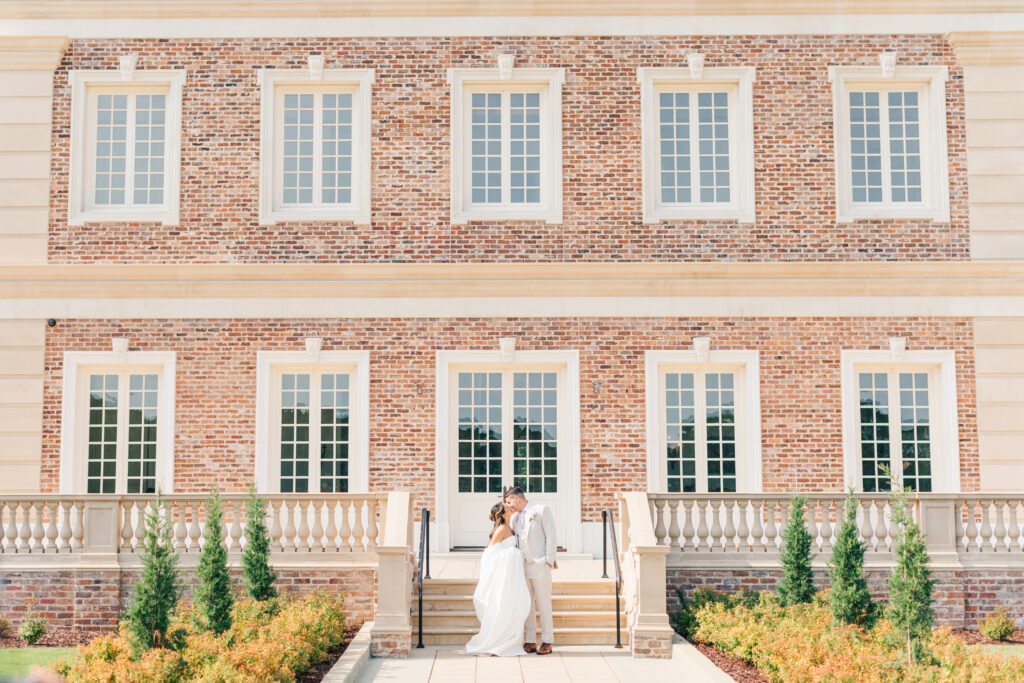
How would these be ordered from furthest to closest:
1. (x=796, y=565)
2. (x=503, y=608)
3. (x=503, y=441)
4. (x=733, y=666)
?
(x=503, y=441) < (x=796, y=565) < (x=503, y=608) < (x=733, y=666)

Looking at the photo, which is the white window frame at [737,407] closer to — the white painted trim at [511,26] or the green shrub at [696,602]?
the green shrub at [696,602]

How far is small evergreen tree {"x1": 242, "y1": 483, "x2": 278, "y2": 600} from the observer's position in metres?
13.4

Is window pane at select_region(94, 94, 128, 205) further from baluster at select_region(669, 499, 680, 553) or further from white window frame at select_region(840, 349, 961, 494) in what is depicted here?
white window frame at select_region(840, 349, 961, 494)

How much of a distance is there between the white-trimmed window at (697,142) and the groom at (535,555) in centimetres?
614

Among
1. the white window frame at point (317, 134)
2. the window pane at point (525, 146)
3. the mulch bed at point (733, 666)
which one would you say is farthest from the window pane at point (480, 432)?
the mulch bed at point (733, 666)

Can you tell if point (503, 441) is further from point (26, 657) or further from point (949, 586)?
point (26, 657)

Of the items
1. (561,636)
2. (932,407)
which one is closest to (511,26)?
(932,407)

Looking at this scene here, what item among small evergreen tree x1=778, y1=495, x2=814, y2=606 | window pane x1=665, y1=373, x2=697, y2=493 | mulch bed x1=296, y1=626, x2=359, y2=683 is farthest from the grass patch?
window pane x1=665, y1=373, x2=697, y2=493

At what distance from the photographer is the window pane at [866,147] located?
17875 mm

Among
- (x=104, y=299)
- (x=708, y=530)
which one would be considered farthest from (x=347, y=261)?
(x=708, y=530)

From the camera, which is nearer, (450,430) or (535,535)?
(535,535)

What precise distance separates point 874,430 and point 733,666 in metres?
6.69

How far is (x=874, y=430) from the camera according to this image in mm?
17406

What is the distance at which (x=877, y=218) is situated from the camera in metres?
17.6
